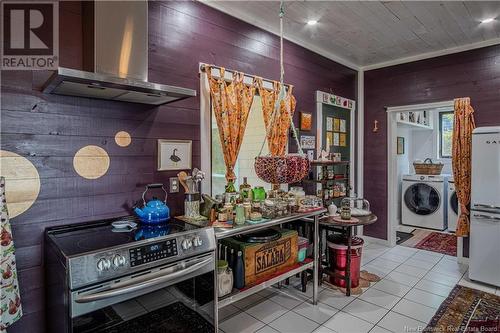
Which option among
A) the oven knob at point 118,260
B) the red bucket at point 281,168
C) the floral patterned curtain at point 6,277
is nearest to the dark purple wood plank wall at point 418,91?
the red bucket at point 281,168

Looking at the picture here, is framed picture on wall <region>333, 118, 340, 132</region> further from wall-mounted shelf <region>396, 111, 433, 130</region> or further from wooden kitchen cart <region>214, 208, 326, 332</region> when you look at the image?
wooden kitchen cart <region>214, 208, 326, 332</region>

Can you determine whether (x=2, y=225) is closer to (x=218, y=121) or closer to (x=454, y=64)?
(x=218, y=121)

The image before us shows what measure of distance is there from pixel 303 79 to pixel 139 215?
2639 mm

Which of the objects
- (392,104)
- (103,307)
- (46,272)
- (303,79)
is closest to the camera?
(103,307)

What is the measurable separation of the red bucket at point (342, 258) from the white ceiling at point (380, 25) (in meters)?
2.27

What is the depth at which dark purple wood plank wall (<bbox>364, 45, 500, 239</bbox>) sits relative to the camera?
3701mm

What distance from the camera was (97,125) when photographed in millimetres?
2094

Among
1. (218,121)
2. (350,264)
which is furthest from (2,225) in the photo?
(350,264)

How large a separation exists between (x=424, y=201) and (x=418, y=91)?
233 cm

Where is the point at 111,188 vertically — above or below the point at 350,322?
above

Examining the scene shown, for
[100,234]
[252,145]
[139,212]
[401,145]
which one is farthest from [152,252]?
[401,145]

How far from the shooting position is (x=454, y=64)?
13.0ft

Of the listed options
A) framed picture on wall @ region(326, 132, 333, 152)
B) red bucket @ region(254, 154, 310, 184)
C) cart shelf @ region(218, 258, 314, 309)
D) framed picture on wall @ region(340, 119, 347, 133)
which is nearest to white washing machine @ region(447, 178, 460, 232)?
framed picture on wall @ region(340, 119, 347, 133)

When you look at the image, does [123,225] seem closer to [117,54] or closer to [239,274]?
[239,274]
